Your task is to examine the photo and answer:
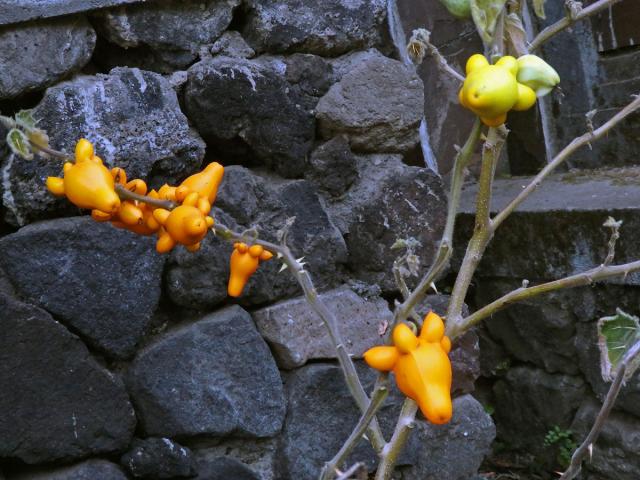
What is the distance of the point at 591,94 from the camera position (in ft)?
6.75

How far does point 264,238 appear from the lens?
49.1 inches

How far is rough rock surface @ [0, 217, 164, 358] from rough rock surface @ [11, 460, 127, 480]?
157 mm

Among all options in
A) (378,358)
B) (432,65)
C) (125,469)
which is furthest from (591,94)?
(378,358)

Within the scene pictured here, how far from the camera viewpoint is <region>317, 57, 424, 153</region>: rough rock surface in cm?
134

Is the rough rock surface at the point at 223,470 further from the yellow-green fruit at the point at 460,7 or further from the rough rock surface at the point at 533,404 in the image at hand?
the rough rock surface at the point at 533,404

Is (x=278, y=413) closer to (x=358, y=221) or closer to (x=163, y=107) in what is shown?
(x=358, y=221)

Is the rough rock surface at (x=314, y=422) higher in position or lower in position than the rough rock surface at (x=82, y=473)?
lower

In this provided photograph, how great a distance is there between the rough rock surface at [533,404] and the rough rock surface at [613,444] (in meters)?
0.04

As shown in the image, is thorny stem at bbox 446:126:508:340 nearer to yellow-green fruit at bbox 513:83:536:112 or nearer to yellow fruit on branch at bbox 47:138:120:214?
yellow-green fruit at bbox 513:83:536:112

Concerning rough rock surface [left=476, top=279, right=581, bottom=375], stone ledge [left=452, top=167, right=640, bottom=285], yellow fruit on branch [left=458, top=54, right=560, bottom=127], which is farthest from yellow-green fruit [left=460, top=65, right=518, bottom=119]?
rough rock surface [left=476, top=279, right=581, bottom=375]

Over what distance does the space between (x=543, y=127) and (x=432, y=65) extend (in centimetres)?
48

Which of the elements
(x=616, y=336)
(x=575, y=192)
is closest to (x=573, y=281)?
(x=616, y=336)

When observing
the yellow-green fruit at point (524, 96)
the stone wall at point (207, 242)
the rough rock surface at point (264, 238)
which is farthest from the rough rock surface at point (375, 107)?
the yellow-green fruit at point (524, 96)

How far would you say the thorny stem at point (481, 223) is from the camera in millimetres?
656
